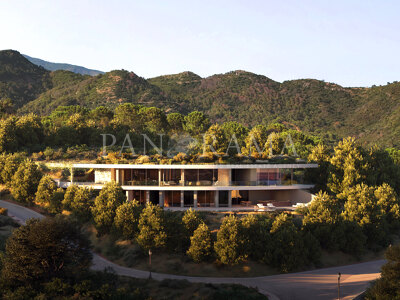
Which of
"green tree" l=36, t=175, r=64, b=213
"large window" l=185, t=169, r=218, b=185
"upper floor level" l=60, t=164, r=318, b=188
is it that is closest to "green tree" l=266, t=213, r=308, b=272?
"upper floor level" l=60, t=164, r=318, b=188

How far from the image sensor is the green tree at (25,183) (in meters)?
47.0

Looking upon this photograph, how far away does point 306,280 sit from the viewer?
30859 mm

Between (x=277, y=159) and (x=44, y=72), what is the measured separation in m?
137

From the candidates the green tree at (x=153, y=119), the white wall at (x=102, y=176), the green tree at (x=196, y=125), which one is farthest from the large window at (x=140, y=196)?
the green tree at (x=196, y=125)

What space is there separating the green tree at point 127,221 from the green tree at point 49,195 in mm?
10372

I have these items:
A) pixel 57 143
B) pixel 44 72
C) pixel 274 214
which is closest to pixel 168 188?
pixel 274 214

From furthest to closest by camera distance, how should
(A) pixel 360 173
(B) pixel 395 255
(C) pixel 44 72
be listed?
(C) pixel 44 72 → (A) pixel 360 173 → (B) pixel 395 255

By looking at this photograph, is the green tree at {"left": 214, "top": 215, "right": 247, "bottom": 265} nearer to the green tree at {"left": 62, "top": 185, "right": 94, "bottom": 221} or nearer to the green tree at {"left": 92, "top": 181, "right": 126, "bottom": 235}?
the green tree at {"left": 92, "top": 181, "right": 126, "bottom": 235}

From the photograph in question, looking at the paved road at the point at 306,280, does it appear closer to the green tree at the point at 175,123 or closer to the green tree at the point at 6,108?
the green tree at the point at 175,123

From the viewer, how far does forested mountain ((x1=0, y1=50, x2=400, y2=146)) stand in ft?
386

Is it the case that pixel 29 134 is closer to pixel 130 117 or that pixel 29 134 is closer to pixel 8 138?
pixel 8 138

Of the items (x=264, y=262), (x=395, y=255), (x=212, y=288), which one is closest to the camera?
(x=395, y=255)

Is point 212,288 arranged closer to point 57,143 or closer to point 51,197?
point 51,197

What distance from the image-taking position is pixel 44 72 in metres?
158
